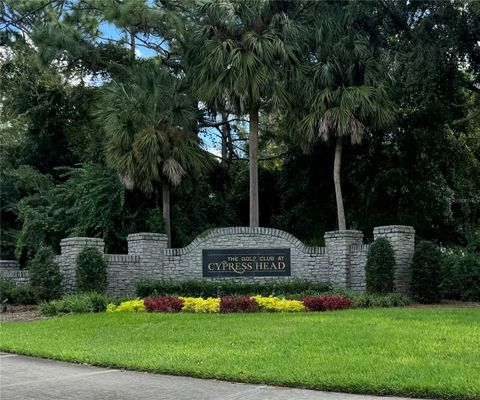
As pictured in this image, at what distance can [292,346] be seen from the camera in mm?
8836

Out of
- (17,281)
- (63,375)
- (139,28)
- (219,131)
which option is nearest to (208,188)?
(219,131)

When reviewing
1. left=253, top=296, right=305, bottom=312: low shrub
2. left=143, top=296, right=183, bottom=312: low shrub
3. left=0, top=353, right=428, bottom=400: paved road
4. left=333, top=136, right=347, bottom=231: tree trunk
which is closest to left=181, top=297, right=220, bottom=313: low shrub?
left=143, top=296, right=183, bottom=312: low shrub

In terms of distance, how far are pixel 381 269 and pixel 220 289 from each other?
474 cm

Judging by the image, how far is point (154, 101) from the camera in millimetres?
21281

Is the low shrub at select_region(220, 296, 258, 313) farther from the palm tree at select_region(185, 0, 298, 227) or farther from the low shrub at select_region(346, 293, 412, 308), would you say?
the palm tree at select_region(185, 0, 298, 227)

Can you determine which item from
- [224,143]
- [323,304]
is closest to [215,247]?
[323,304]

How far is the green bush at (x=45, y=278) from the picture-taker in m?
18.4

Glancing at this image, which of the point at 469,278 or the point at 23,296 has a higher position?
the point at 469,278

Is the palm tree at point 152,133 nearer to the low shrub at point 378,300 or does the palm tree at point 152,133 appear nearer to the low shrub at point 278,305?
the low shrub at point 278,305

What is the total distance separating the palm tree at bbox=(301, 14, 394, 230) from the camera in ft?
66.5

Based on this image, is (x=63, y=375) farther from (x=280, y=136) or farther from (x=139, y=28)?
(x=280, y=136)

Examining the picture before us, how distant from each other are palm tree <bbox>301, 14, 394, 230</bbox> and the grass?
8.38m

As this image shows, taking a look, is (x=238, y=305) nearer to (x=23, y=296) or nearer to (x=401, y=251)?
(x=401, y=251)

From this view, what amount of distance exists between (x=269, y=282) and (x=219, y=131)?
436 inches
